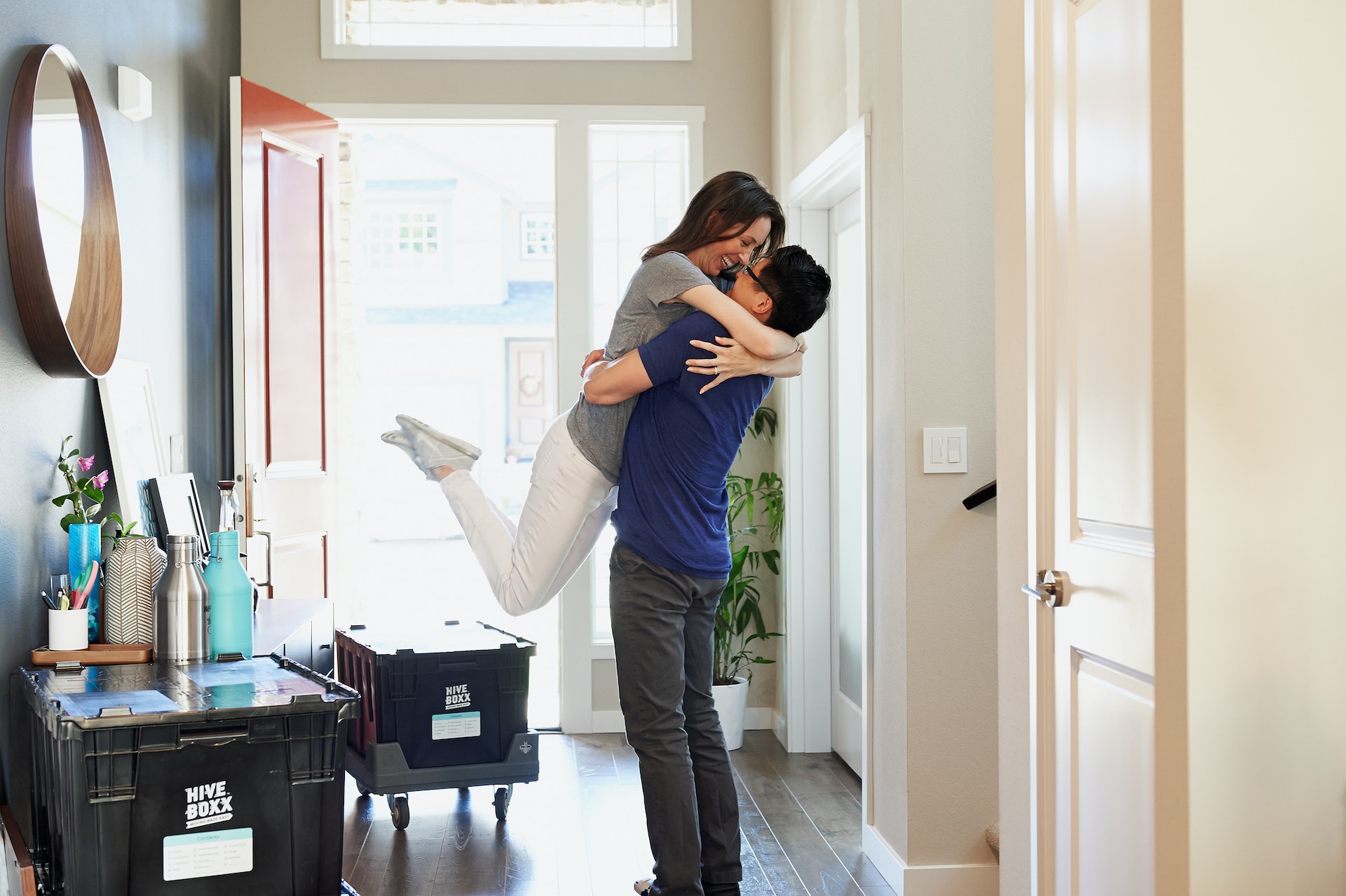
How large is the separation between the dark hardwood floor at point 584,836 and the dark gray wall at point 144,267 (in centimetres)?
109

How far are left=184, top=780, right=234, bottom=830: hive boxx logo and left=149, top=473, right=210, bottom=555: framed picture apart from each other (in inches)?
36.3

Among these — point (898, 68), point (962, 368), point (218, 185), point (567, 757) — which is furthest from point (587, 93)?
point (567, 757)

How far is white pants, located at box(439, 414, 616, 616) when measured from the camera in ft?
7.86

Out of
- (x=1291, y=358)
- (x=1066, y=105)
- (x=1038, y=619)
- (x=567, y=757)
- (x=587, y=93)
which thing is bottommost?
(x=567, y=757)

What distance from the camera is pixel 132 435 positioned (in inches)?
109

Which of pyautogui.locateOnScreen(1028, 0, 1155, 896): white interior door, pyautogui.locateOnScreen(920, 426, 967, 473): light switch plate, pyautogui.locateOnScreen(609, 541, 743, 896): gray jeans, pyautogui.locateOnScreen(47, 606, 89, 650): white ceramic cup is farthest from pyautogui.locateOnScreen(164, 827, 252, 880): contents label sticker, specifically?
pyautogui.locateOnScreen(920, 426, 967, 473): light switch plate

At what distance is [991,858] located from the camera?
269 centimetres

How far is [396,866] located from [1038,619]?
73.0 inches

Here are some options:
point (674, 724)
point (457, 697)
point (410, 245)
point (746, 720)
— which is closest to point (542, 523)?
point (674, 724)

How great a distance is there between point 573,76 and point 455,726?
251 cm

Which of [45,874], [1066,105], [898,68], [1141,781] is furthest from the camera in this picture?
[898,68]

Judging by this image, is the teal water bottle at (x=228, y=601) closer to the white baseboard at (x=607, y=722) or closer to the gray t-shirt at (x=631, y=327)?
the gray t-shirt at (x=631, y=327)

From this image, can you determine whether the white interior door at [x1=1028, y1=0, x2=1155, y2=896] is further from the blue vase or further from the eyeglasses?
the blue vase

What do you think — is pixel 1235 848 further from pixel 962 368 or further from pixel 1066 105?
pixel 962 368
